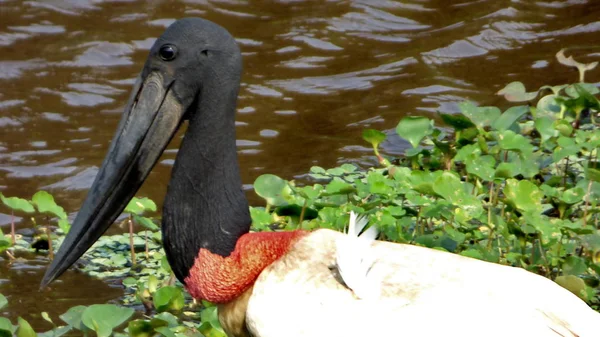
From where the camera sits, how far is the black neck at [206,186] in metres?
3.46

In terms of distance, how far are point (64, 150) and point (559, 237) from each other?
2.87 metres

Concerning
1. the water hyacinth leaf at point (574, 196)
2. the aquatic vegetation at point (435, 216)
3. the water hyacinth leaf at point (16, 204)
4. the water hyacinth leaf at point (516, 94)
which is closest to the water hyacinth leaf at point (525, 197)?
the aquatic vegetation at point (435, 216)

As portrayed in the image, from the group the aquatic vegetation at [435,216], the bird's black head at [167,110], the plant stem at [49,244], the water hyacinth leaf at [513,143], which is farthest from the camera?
the plant stem at [49,244]

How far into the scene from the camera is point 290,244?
3.32 meters

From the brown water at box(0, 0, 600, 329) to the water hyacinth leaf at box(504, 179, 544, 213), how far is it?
6.21 ft

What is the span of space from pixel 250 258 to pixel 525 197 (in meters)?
1.19

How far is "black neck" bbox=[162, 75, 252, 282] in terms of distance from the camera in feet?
11.4

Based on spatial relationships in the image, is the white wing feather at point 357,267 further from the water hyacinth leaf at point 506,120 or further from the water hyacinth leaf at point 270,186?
the water hyacinth leaf at point 506,120

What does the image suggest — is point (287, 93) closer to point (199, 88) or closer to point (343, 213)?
point (343, 213)

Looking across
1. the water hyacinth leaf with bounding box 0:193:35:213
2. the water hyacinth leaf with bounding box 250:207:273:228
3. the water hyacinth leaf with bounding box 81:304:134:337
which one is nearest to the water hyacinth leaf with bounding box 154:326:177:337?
the water hyacinth leaf with bounding box 81:304:134:337

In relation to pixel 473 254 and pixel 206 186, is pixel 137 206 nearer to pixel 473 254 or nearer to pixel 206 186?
pixel 206 186

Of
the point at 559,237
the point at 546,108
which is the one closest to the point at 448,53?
the point at 546,108

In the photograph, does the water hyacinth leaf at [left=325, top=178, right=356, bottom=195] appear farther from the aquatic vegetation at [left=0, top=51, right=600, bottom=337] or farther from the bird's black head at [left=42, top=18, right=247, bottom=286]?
the bird's black head at [left=42, top=18, right=247, bottom=286]

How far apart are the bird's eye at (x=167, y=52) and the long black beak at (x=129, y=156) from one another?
0.06 metres
